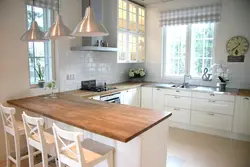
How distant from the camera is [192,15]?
439 cm

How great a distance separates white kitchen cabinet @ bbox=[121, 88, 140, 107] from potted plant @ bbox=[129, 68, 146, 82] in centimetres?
56

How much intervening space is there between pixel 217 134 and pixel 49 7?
3744 millimetres

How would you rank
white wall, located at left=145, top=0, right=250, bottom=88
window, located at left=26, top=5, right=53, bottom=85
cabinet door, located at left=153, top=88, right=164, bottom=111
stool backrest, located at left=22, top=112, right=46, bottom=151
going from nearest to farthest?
stool backrest, located at left=22, top=112, right=46, bottom=151, window, located at left=26, top=5, right=53, bottom=85, white wall, located at left=145, top=0, right=250, bottom=88, cabinet door, located at left=153, top=88, right=164, bottom=111

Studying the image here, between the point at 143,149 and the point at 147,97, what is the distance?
281cm

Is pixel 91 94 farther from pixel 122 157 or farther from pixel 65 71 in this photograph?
pixel 122 157

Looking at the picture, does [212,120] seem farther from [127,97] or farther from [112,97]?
[112,97]

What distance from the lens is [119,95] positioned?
Answer: 13.1ft

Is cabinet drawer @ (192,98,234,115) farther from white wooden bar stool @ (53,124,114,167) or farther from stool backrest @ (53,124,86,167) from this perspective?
stool backrest @ (53,124,86,167)

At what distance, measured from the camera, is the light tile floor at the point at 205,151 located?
9.43 ft

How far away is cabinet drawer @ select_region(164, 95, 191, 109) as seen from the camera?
4105mm

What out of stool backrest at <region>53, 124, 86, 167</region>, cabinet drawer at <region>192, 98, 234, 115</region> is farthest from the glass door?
stool backrest at <region>53, 124, 86, 167</region>

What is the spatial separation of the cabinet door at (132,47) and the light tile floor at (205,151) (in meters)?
1.87

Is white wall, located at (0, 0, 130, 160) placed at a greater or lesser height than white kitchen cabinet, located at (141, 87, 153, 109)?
greater

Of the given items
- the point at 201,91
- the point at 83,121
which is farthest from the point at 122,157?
the point at 201,91
